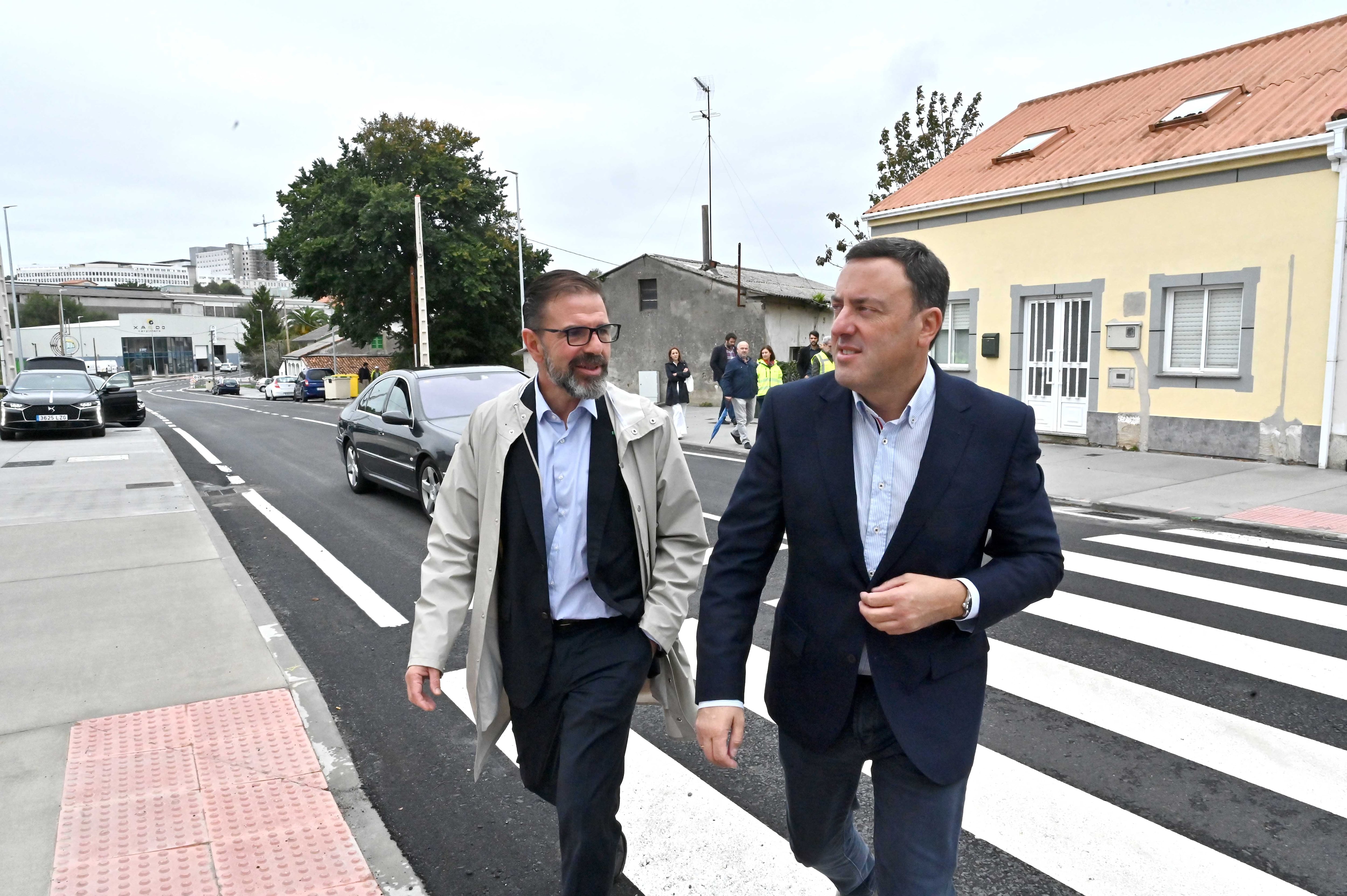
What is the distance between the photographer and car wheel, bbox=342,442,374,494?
11.2 metres

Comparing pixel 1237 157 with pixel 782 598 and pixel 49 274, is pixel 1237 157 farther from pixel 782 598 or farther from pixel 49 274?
pixel 49 274

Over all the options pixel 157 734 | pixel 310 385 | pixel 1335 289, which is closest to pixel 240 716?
pixel 157 734

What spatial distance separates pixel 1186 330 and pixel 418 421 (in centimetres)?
1138

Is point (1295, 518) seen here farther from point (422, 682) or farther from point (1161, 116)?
point (422, 682)

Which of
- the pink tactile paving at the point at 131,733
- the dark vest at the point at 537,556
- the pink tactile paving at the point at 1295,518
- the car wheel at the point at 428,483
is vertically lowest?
the pink tactile paving at the point at 1295,518

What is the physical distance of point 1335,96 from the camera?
12.5m

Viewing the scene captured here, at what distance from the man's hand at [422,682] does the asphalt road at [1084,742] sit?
33.6 inches

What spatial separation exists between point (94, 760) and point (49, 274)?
227 meters

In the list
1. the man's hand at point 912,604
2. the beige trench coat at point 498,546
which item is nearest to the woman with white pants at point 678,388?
the beige trench coat at point 498,546

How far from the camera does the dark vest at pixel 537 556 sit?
2570 mm

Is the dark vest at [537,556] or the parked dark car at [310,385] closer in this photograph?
the dark vest at [537,556]

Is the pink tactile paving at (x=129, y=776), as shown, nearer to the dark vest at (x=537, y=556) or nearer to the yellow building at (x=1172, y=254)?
the dark vest at (x=537, y=556)

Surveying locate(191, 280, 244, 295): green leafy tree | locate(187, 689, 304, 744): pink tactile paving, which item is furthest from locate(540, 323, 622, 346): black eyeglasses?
locate(191, 280, 244, 295): green leafy tree

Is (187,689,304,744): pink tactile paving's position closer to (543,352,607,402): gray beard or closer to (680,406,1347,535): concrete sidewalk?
(543,352,607,402): gray beard
